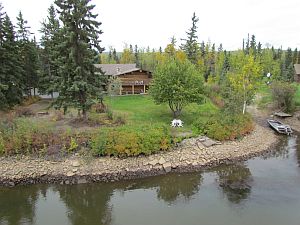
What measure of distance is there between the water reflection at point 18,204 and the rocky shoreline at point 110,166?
0.92 m

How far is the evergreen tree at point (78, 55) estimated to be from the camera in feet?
81.3

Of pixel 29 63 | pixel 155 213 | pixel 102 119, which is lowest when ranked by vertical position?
pixel 155 213

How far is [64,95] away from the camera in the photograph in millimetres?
26328

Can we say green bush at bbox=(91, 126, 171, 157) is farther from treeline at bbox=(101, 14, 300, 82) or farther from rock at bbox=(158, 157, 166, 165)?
treeline at bbox=(101, 14, 300, 82)

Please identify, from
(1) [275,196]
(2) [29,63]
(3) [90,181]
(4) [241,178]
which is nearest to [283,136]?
(4) [241,178]

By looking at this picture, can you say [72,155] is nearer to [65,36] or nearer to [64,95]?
[64,95]

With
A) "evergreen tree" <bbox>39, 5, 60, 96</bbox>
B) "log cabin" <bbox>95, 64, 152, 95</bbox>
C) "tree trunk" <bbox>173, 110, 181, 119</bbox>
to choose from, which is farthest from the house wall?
"tree trunk" <bbox>173, 110, 181, 119</bbox>

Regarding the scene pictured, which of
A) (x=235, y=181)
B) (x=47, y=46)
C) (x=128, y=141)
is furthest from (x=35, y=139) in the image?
(x=47, y=46)

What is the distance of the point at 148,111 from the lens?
33.9 metres

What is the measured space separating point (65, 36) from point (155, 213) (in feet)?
54.5

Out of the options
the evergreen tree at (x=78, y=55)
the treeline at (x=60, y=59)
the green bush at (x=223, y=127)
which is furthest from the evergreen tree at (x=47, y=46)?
the green bush at (x=223, y=127)

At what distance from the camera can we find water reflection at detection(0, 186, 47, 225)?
1589 cm

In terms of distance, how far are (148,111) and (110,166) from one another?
13619 mm

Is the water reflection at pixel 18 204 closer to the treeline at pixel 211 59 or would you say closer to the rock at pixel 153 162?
the rock at pixel 153 162
